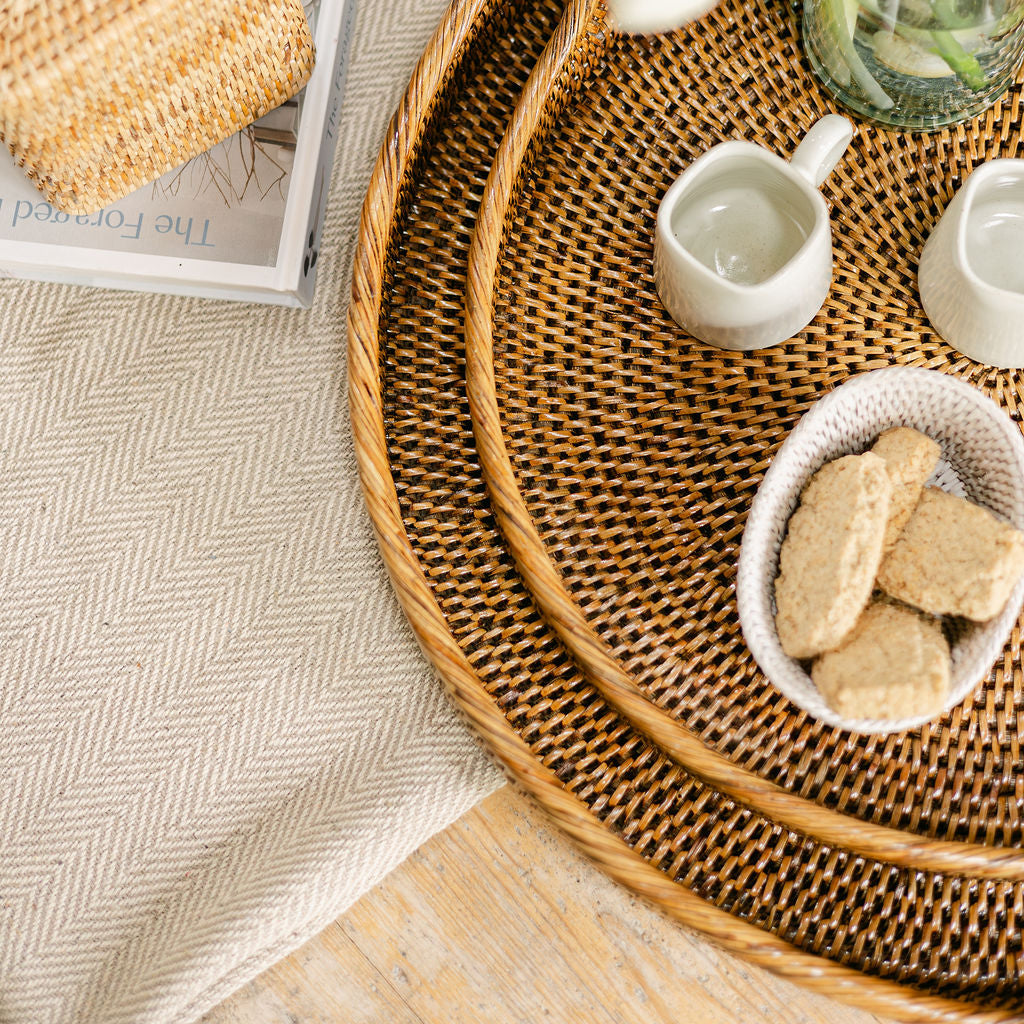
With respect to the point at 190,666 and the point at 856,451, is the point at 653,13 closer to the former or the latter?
the point at 856,451

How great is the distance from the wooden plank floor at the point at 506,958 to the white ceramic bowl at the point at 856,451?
0.28 m

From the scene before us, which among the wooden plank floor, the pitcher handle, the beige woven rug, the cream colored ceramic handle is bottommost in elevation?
the wooden plank floor

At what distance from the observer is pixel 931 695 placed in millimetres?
384

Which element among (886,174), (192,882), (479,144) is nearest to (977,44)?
(886,174)

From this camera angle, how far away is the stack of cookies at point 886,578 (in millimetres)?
391

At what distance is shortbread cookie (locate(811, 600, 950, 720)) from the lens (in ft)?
1.26

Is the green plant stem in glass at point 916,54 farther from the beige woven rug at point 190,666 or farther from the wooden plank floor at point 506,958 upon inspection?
the wooden plank floor at point 506,958

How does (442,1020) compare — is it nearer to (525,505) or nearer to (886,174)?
(525,505)

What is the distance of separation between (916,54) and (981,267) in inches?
4.6

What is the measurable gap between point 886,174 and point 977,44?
0.08m

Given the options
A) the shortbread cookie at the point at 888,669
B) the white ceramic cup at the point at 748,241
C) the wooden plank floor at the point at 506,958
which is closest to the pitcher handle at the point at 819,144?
the white ceramic cup at the point at 748,241

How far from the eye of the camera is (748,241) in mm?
482

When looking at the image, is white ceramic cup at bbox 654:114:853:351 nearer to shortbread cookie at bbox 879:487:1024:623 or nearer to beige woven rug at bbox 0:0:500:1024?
shortbread cookie at bbox 879:487:1024:623

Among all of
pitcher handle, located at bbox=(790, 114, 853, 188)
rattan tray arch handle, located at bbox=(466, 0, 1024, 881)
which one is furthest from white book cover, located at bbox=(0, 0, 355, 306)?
pitcher handle, located at bbox=(790, 114, 853, 188)
